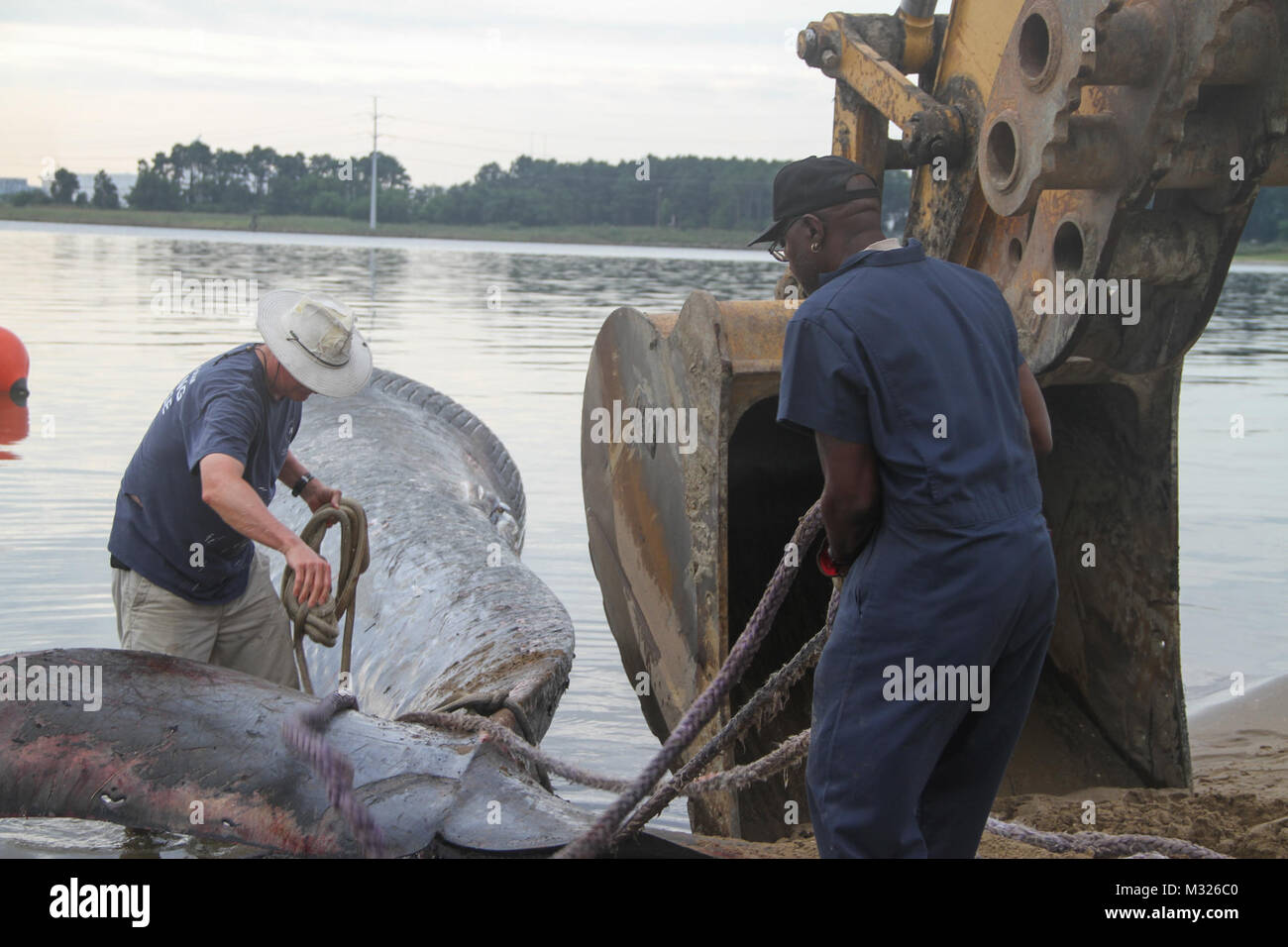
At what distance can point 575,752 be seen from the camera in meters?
6.83

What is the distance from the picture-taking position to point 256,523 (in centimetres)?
409

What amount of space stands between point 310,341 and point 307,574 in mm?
885

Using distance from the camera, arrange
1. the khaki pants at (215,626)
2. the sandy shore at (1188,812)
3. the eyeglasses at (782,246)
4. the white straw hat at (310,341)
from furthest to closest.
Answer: the khaki pants at (215,626)
the white straw hat at (310,341)
the sandy shore at (1188,812)
the eyeglasses at (782,246)

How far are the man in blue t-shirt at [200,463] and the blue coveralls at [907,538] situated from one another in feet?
6.87

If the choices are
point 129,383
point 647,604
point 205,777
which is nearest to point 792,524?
point 647,604

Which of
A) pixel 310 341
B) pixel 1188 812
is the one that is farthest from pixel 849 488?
pixel 1188 812

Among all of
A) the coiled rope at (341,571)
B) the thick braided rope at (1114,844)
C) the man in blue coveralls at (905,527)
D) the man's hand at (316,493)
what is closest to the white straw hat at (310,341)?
the coiled rope at (341,571)

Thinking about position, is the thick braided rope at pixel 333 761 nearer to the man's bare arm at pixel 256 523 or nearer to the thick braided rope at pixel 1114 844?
the man's bare arm at pixel 256 523

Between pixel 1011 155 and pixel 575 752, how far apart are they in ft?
12.0

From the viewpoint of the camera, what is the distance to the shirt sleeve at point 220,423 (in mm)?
4266

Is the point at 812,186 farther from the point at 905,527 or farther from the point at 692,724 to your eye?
the point at 692,724

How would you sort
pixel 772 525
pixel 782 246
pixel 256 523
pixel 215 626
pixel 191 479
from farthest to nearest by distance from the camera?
pixel 772 525 < pixel 215 626 < pixel 191 479 < pixel 256 523 < pixel 782 246

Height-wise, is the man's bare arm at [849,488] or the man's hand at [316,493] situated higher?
the man's bare arm at [849,488]
